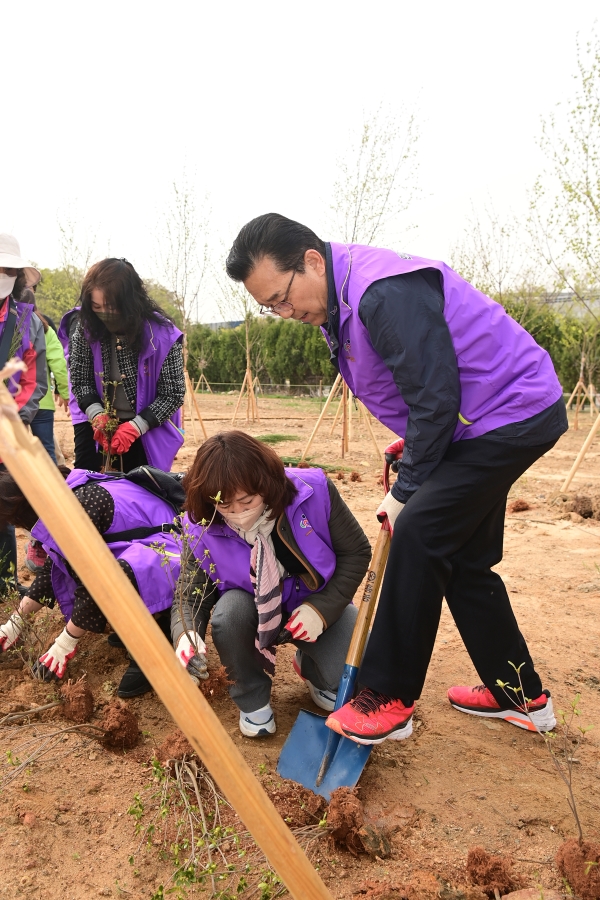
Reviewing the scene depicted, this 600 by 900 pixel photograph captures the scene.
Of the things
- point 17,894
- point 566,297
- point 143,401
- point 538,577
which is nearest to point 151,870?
point 17,894

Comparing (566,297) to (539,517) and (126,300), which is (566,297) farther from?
(126,300)

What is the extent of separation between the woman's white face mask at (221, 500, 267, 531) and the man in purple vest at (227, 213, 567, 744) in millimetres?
408

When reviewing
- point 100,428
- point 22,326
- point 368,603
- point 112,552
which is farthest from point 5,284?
point 368,603

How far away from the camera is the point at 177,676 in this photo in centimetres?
84

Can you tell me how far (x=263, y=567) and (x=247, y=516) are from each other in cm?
20

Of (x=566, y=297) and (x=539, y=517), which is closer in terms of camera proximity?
(x=539, y=517)

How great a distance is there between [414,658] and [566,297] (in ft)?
63.1

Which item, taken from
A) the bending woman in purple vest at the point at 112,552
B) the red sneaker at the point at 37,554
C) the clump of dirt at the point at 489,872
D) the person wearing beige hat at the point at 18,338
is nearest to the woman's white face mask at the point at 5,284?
the person wearing beige hat at the point at 18,338

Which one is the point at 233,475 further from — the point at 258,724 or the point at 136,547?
the point at 258,724

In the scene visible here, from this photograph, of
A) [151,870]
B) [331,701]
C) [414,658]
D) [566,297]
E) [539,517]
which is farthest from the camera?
[566,297]

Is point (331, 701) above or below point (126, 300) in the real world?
below

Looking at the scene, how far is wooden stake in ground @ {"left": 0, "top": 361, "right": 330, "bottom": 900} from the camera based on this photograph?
2.59 feet

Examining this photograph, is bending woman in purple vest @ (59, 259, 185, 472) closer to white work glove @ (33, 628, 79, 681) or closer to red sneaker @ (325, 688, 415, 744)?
white work glove @ (33, 628, 79, 681)

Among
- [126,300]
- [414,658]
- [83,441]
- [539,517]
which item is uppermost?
[126,300]
